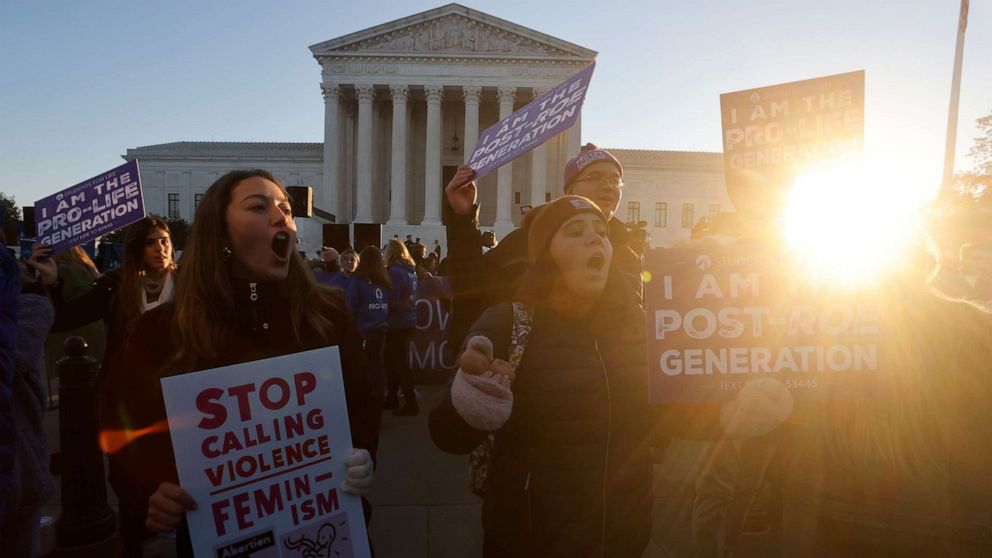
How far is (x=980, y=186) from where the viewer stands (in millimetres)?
19141

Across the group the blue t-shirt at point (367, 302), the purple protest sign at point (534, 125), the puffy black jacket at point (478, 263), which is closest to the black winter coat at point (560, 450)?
the puffy black jacket at point (478, 263)

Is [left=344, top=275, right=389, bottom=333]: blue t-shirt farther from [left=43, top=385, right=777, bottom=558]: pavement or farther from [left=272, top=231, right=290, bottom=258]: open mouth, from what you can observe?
[left=272, top=231, right=290, bottom=258]: open mouth

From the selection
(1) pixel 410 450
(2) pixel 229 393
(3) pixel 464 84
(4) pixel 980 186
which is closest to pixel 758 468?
(2) pixel 229 393

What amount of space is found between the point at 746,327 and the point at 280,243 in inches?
68.6

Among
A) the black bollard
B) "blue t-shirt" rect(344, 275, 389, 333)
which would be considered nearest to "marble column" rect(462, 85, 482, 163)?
"blue t-shirt" rect(344, 275, 389, 333)

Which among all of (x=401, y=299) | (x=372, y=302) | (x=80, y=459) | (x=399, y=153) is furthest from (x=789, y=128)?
(x=399, y=153)

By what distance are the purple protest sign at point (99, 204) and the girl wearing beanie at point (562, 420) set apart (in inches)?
163

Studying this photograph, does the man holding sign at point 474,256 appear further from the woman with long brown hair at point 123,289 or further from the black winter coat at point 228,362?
the woman with long brown hair at point 123,289

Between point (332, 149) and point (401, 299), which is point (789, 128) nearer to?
point (401, 299)

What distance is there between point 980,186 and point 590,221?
23738 mm

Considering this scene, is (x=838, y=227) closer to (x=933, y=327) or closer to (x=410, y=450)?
(x=933, y=327)

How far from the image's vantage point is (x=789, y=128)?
2.79m

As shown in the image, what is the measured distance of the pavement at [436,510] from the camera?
11.6 feet

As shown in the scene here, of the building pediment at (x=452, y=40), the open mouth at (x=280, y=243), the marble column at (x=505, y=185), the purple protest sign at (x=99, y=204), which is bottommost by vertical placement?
the open mouth at (x=280, y=243)
